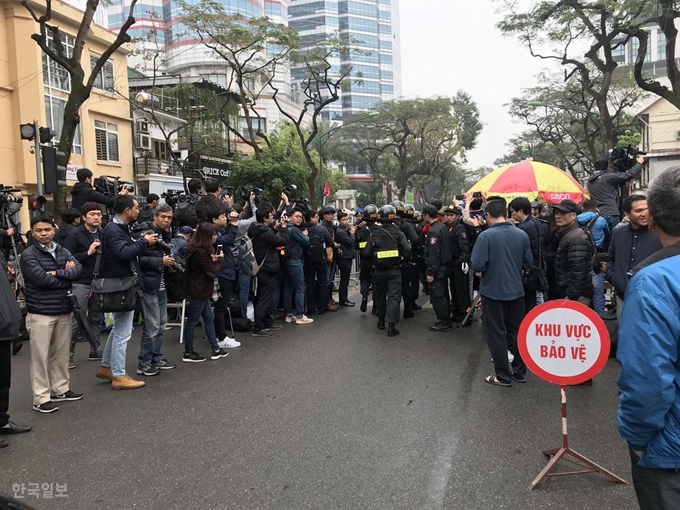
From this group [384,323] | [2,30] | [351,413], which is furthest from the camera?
[2,30]

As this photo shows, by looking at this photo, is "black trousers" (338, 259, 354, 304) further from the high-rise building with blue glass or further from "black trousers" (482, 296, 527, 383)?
the high-rise building with blue glass

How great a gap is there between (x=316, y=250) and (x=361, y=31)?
100009 mm

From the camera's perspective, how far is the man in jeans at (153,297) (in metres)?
6.05

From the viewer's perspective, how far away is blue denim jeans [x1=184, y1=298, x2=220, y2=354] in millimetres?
6609

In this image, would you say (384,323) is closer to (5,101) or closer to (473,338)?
(473,338)

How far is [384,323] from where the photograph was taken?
28.8 feet

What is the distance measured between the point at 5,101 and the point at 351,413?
2300cm

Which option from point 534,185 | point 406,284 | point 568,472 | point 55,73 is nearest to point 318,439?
point 568,472

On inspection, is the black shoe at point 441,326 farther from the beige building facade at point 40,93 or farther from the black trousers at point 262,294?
the beige building facade at point 40,93

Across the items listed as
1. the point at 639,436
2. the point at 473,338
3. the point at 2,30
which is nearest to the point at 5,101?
the point at 2,30

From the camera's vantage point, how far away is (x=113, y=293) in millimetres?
5484

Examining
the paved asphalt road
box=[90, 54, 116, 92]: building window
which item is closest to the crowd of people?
the paved asphalt road

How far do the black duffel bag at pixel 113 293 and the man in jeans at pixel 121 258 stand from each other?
8 cm

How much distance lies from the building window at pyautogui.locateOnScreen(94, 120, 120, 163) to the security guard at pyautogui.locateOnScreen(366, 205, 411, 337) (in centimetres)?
2208
